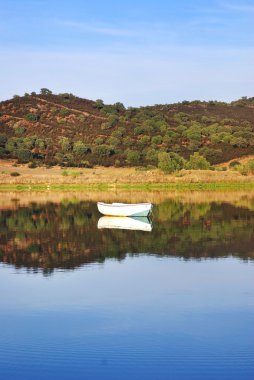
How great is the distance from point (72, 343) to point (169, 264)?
407 inches

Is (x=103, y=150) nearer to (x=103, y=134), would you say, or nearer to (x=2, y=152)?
(x=103, y=134)

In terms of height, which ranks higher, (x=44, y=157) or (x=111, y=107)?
(x=111, y=107)

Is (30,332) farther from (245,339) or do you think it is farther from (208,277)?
(208,277)

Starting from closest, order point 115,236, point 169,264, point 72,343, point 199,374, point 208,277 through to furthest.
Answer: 1. point 199,374
2. point 72,343
3. point 208,277
4. point 169,264
5. point 115,236

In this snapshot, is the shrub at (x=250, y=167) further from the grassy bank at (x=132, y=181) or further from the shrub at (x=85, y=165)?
the shrub at (x=85, y=165)

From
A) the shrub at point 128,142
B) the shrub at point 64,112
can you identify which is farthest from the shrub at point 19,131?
the shrub at point 128,142

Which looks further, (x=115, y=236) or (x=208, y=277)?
→ (x=115, y=236)

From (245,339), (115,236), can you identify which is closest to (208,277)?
(245,339)

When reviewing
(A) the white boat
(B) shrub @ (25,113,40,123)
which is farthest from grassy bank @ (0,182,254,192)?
(B) shrub @ (25,113,40,123)

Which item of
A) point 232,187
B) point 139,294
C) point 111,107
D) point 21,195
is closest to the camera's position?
point 139,294

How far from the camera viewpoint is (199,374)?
12562 millimetres

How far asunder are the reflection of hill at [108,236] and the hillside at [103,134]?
42.6m

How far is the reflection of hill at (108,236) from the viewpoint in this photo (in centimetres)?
2670

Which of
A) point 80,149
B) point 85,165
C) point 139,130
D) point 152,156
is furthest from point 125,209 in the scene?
point 139,130
